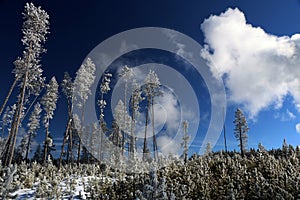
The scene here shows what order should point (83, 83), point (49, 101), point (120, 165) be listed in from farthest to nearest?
point (49, 101) → point (83, 83) → point (120, 165)

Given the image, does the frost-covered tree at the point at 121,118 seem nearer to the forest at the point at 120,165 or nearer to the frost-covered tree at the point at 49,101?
the forest at the point at 120,165

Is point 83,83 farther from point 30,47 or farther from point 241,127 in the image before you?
point 241,127

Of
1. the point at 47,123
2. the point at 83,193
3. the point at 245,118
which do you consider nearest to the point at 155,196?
the point at 83,193

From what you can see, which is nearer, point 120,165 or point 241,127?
point 120,165

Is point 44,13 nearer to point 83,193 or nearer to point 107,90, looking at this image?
point 107,90

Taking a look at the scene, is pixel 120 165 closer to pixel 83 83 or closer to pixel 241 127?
pixel 83 83

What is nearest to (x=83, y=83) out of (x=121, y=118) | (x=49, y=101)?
(x=49, y=101)

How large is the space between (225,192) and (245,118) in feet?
141

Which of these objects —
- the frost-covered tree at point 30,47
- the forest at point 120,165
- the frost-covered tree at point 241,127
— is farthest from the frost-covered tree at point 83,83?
the frost-covered tree at point 241,127

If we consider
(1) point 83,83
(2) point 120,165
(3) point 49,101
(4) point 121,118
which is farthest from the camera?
(4) point 121,118

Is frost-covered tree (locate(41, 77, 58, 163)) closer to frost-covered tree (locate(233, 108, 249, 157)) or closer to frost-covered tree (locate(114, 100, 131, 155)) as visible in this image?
frost-covered tree (locate(114, 100, 131, 155))

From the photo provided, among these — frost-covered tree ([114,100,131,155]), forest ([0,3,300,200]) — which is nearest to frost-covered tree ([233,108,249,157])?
forest ([0,3,300,200])

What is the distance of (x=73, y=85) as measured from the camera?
3073cm

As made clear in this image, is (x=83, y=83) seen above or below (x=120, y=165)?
above
